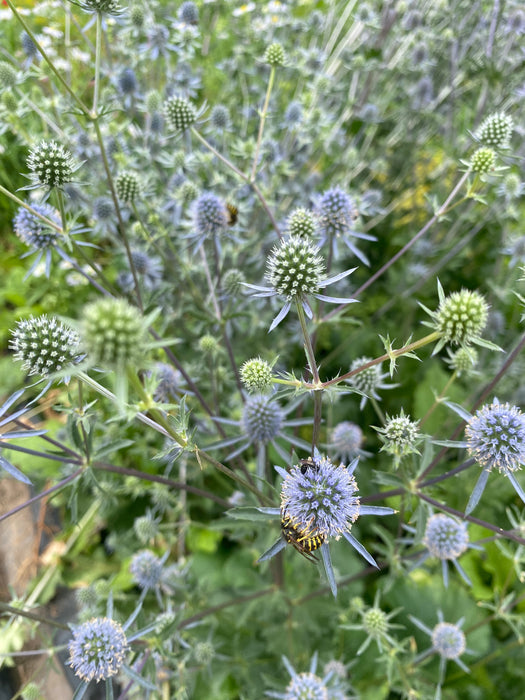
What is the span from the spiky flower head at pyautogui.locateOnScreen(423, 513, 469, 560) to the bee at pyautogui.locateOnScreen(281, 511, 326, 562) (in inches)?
27.9

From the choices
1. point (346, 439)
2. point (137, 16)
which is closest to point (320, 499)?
point (346, 439)

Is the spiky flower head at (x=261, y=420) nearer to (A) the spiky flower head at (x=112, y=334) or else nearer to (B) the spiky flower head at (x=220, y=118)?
(A) the spiky flower head at (x=112, y=334)

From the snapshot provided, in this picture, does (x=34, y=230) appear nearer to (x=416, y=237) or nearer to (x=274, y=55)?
(x=274, y=55)

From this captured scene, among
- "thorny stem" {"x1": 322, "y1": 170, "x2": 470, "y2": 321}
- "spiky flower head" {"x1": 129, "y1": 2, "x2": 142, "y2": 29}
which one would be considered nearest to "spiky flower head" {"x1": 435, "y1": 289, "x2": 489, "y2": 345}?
"thorny stem" {"x1": 322, "y1": 170, "x2": 470, "y2": 321}

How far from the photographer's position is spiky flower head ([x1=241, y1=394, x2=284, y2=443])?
187cm

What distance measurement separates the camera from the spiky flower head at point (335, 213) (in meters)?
1.99

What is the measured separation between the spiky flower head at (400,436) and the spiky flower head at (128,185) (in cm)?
142

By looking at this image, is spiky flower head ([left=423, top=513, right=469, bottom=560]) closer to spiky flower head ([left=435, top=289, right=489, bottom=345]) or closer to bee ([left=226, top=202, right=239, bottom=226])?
spiky flower head ([left=435, top=289, right=489, bottom=345])

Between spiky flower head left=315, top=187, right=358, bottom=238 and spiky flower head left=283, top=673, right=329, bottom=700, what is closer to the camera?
spiky flower head left=283, top=673, right=329, bottom=700

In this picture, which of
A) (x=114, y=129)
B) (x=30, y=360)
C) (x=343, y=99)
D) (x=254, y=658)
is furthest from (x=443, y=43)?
(x=254, y=658)

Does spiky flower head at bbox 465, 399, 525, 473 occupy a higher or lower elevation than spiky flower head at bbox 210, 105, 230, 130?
lower

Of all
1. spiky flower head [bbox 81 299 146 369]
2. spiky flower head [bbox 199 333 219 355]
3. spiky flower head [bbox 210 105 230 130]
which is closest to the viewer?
spiky flower head [bbox 81 299 146 369]

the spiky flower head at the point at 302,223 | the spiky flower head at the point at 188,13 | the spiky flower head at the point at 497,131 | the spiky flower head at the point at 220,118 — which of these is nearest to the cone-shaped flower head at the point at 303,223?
the spiky flower head at the point at 302,223

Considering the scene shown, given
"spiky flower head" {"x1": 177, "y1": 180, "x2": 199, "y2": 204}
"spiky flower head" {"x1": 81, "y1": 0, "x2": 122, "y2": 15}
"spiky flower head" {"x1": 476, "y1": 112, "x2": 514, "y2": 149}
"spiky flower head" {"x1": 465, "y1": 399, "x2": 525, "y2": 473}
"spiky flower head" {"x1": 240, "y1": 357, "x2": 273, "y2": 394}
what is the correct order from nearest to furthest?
"spiky flower head" {"x1": 240, "y1": 357, "x2": 273, "y2": 394}, "spiky flower head" {"x1": 465, "y1": 399, "x2": 525, "y2": 473}, "spiky flower head" {"x1": 81, "y1": 0, "x2": 122, "y2": 15}, "spiky flower head" {"x1": 476, "y1": 112, "x2": 514, "y2": 149}, "spiky flower head" {"x1": 177, "y1": 180, "x2": 199, "y2": 204}
